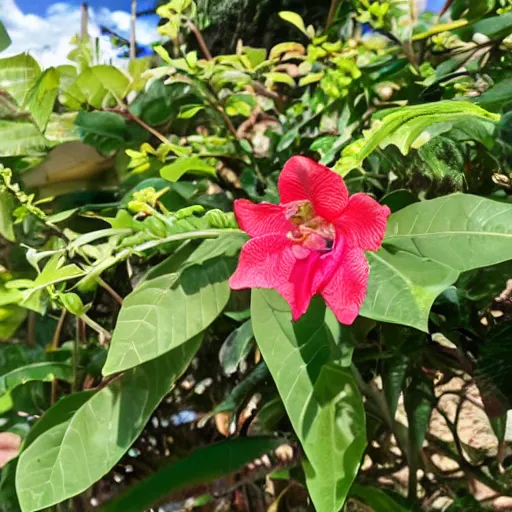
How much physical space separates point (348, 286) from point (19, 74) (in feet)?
1.47

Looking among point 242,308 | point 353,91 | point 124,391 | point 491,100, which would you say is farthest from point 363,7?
point 124,391

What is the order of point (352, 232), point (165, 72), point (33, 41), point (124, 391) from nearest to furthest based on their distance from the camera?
1. point (352, 232)
2. point (124, 391)
3. point (165, 72)
4. point (33, 41)

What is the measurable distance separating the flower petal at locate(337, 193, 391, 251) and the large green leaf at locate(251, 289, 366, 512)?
74mm

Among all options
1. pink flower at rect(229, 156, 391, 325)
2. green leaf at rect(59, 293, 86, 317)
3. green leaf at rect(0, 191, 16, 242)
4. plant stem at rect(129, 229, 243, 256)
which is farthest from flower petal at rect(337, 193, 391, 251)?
green leaf at rect(0, 191, 16, 242)

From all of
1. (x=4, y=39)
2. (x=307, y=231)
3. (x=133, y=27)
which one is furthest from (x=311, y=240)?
(x=133, y=27)

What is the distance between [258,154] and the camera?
639 mm

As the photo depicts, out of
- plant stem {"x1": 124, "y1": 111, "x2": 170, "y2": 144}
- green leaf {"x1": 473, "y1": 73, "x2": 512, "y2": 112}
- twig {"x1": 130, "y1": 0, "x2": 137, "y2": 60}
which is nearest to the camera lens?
green leaf {"x1": 473, "y1": 73, "x2": 512, "y2": 112}

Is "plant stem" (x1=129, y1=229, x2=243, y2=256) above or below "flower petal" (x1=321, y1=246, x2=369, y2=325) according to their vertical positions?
below

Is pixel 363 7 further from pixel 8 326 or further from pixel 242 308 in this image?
pixel 8 326

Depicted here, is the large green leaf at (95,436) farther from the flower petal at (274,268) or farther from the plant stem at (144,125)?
the plant stem at (144,125)

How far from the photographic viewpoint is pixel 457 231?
0.36 m

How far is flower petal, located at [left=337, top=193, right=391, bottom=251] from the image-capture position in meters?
0.32

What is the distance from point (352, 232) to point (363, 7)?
1.04ft

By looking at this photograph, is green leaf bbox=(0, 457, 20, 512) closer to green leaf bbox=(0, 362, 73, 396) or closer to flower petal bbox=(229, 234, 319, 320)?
green leaf bbox=(0, 362, 73, 396)
